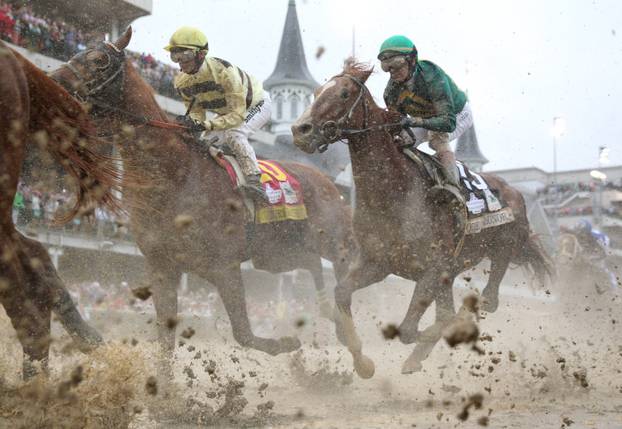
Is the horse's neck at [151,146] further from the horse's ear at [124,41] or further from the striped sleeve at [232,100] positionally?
the striped sleeve at [232,100]

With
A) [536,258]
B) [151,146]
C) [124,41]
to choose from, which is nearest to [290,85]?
[536,258]

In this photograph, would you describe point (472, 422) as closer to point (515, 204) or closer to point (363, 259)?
point (363, 259)

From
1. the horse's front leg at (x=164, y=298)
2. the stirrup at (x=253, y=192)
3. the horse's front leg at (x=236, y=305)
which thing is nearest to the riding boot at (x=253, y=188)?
the stirrup at (x=253, y=192)

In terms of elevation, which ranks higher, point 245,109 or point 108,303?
point 245,109

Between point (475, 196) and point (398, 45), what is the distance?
1.44 meters

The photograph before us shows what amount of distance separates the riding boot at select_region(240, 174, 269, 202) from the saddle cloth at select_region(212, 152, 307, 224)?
4 centimetres

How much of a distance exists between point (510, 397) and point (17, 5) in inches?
507

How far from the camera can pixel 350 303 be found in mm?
5902

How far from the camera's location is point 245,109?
6.20 metres

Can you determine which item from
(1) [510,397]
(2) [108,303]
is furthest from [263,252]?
(2) [108,303]

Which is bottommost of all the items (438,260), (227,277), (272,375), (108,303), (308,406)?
(108,303)

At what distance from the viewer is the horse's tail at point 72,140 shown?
377 cm

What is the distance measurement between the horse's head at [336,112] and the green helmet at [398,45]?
0.19m

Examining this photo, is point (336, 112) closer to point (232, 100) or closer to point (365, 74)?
point (365, 74)
